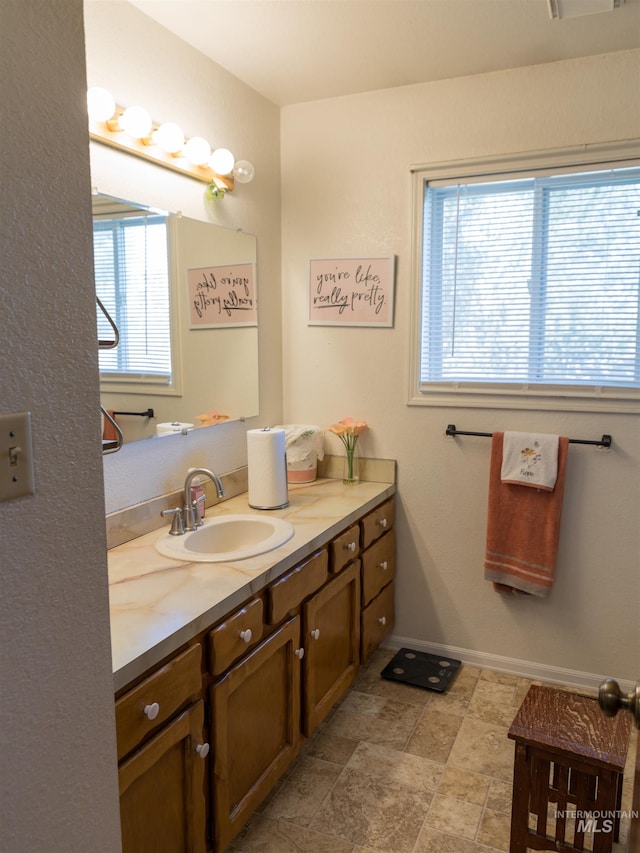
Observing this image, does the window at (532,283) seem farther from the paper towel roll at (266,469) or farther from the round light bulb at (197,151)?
the round light bulb at (197,151)

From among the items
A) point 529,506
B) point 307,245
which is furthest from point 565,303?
point 307,245

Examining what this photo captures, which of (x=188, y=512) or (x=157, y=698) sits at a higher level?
(x=188, y=512)

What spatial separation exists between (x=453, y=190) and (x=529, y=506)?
134cm

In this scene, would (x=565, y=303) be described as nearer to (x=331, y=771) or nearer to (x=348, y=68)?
(x=348, y=68)

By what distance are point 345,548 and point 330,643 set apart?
0.33m

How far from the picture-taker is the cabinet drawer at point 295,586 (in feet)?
5.70

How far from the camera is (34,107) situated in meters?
0.82

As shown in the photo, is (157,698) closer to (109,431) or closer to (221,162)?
(109,431)

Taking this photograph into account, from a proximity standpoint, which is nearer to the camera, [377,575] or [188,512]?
[188,512]

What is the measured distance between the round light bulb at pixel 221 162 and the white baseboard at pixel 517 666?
83.3 inches

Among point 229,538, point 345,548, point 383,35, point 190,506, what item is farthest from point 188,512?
point 383,35

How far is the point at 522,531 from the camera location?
249 centimetres

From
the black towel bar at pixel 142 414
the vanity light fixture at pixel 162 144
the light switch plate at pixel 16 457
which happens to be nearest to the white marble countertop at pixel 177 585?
the black towel bar at pixel 142 414

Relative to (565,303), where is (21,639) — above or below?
below
